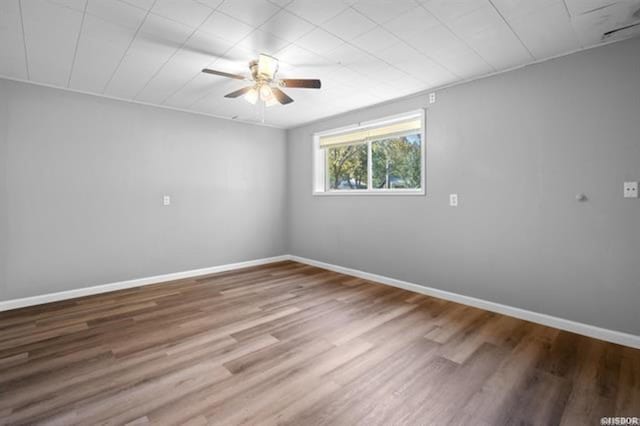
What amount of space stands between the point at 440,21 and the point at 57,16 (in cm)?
272

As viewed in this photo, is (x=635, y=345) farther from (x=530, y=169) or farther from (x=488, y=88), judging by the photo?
(x=488, y=88)

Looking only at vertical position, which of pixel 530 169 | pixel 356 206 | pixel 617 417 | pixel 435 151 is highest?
pixel 435 151

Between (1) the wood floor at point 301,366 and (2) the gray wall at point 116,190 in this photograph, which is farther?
(2) the gray wall at point 116,190

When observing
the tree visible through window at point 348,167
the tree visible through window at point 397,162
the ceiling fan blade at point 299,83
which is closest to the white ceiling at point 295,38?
the ceiling fan blade at point 299,83

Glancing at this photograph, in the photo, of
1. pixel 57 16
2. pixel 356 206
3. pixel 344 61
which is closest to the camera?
pixel 57 16

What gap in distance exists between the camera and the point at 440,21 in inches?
82.1

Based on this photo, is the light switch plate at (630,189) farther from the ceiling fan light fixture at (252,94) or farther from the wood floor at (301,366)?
the ceiling fan light fixture at (252,94)

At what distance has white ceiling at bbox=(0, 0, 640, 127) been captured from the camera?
6.37ft

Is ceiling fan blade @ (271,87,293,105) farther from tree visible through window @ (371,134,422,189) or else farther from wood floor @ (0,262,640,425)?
wood floor @ (0,262,640,425)

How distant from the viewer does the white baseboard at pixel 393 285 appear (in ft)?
7.98

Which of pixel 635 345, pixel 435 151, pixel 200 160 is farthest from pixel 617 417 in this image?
pixel 200 160

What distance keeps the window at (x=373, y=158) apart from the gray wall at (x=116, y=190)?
1084 mm

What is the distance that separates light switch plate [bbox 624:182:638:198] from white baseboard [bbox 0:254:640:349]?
43.8 inches

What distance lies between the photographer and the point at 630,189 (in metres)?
2.30
